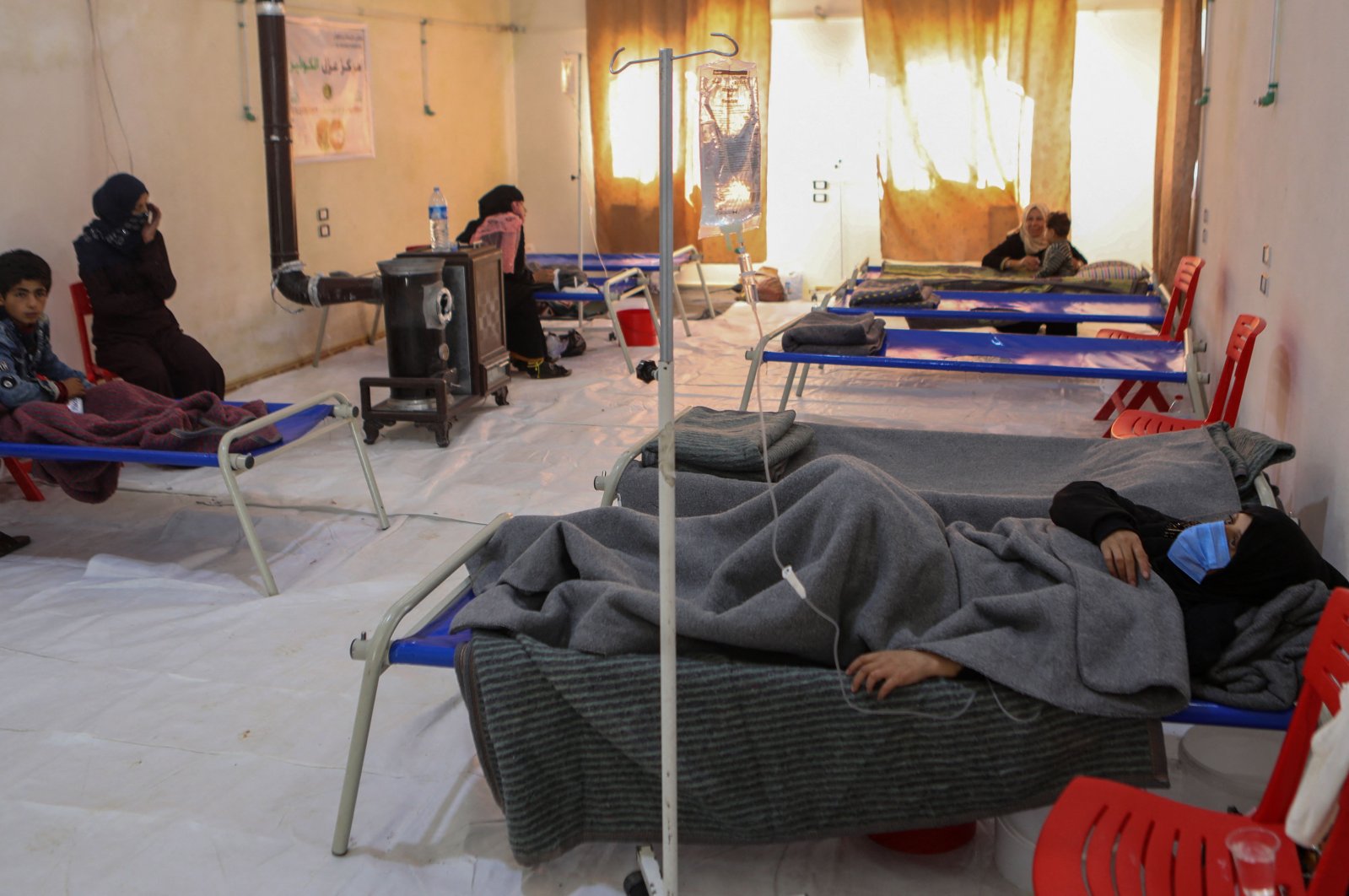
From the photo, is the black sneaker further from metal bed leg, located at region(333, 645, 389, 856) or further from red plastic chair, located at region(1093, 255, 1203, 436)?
metal bed leg, located at region(333, 645, 389, 856)

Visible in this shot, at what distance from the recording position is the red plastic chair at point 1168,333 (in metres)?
4.41

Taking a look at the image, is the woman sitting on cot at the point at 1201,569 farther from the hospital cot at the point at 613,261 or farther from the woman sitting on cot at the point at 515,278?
the hospital cot at the point at 613,261

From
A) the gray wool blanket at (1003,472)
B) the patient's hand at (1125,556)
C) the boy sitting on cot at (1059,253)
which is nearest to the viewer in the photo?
the patient's hand at (1125,556)

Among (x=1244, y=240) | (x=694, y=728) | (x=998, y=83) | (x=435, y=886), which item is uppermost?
(x=998, y=83)

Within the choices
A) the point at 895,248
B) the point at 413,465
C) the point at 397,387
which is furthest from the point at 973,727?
the point at 895,248

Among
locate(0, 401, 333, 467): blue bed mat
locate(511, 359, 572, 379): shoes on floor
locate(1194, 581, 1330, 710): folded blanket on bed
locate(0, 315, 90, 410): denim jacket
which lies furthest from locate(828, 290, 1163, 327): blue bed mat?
locate(1194, 581, 1330, 710): folded blanket on bed

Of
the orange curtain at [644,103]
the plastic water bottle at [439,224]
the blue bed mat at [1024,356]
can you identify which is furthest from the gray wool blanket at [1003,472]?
the orange curtain at [644,103]

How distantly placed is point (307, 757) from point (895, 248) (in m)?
5.90

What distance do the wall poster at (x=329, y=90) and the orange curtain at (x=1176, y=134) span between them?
14.1 feet

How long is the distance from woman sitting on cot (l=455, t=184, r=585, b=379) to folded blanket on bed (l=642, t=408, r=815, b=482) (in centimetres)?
253

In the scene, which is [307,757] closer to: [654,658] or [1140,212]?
[654,658]

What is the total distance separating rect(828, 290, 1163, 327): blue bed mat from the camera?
4855mm

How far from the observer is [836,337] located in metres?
4.21

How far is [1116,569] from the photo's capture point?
6.27ft
